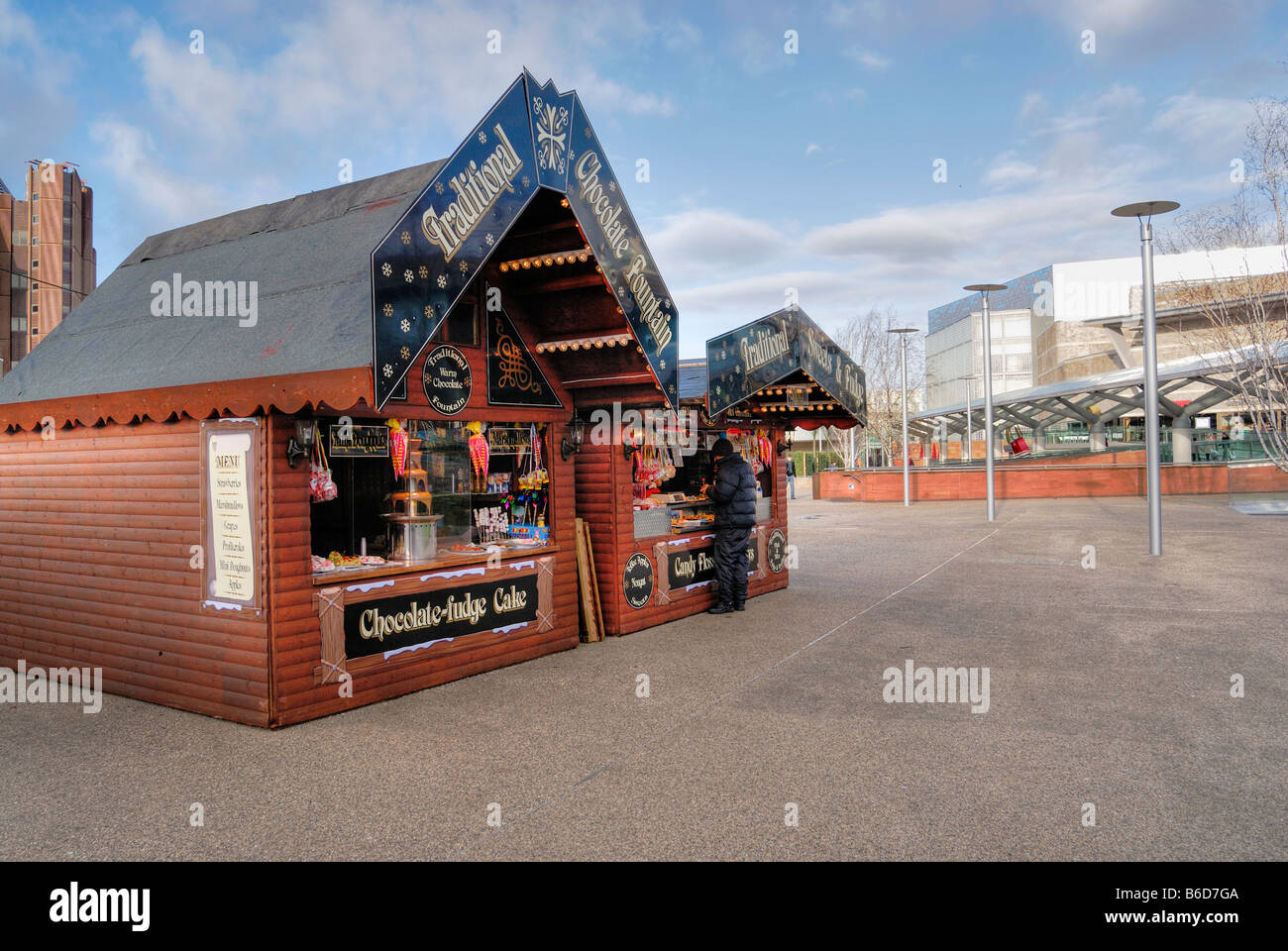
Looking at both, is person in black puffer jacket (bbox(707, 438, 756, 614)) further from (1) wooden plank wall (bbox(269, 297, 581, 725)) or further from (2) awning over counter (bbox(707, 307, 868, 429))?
(1) wooden plank wall (bbox(269, 297, 581, 725))

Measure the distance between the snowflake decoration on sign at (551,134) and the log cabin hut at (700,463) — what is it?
2920 mm

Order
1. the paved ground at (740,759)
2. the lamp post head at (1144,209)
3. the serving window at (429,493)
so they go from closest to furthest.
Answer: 1. the paved ground at (740,759)
2. the serving window at (429,493)
3. the lamp post head at (1144,209)

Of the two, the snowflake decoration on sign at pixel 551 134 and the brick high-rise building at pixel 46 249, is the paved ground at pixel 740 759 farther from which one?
the brick high-rise building at pixel 46 249

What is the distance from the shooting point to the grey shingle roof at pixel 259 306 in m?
6.15

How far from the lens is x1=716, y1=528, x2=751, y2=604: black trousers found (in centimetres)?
1053

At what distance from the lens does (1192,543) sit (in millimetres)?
15852

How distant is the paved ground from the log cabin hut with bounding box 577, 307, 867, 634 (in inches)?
31.1

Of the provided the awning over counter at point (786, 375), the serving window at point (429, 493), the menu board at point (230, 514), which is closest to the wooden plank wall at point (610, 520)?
the serving window at point (429, 493)

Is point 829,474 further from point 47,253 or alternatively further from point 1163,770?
point 47,253

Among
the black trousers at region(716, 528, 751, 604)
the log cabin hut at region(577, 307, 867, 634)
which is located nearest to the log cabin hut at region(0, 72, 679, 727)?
the log cabin hut at region(577, 307, 867, 634)

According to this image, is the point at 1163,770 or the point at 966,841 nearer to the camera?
the point at 966,841
